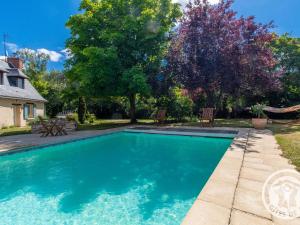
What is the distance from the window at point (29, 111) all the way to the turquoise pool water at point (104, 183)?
12580mm

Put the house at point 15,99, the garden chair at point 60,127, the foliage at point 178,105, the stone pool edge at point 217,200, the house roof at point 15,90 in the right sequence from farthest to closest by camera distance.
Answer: the foliage at point 178,105 < the house roof at point 15,90 < the house at point 15,99 < the garden chair at point 60,127 < the stone pool edge at point 217,200

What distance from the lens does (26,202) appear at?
385cm

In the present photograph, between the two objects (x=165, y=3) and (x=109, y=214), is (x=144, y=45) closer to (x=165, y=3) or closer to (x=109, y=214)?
(x=165, y=3)

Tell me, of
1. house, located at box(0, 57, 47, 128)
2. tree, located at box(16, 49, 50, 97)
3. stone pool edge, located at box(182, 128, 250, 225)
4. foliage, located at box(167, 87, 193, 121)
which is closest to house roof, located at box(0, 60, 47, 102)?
house, located at box(0, 57, 47, 128)

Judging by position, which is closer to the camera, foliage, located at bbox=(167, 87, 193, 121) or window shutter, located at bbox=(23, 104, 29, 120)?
foliage, located at bbox=(167, 87, 193, 121)

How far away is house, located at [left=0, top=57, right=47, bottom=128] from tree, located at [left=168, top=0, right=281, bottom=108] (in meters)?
13.7

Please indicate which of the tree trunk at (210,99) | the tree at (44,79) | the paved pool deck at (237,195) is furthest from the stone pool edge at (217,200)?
the tree at (44,79)

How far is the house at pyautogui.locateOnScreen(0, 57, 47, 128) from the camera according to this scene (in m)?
15.7

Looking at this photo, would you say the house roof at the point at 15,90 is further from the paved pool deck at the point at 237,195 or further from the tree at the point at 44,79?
the paved pool deck at the point at 237,195

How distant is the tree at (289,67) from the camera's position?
1944cm

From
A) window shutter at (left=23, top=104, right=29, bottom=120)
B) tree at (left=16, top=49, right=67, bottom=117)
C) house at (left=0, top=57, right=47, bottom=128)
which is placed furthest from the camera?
tree at (left=16, top=49, right=67, bottom=117)

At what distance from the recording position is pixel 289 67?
67.9 feet

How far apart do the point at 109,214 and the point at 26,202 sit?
5.96ft

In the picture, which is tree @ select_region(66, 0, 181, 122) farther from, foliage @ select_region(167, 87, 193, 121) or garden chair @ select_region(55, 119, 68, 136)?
garden chair @ select_region(55, 119, 68, 136)
